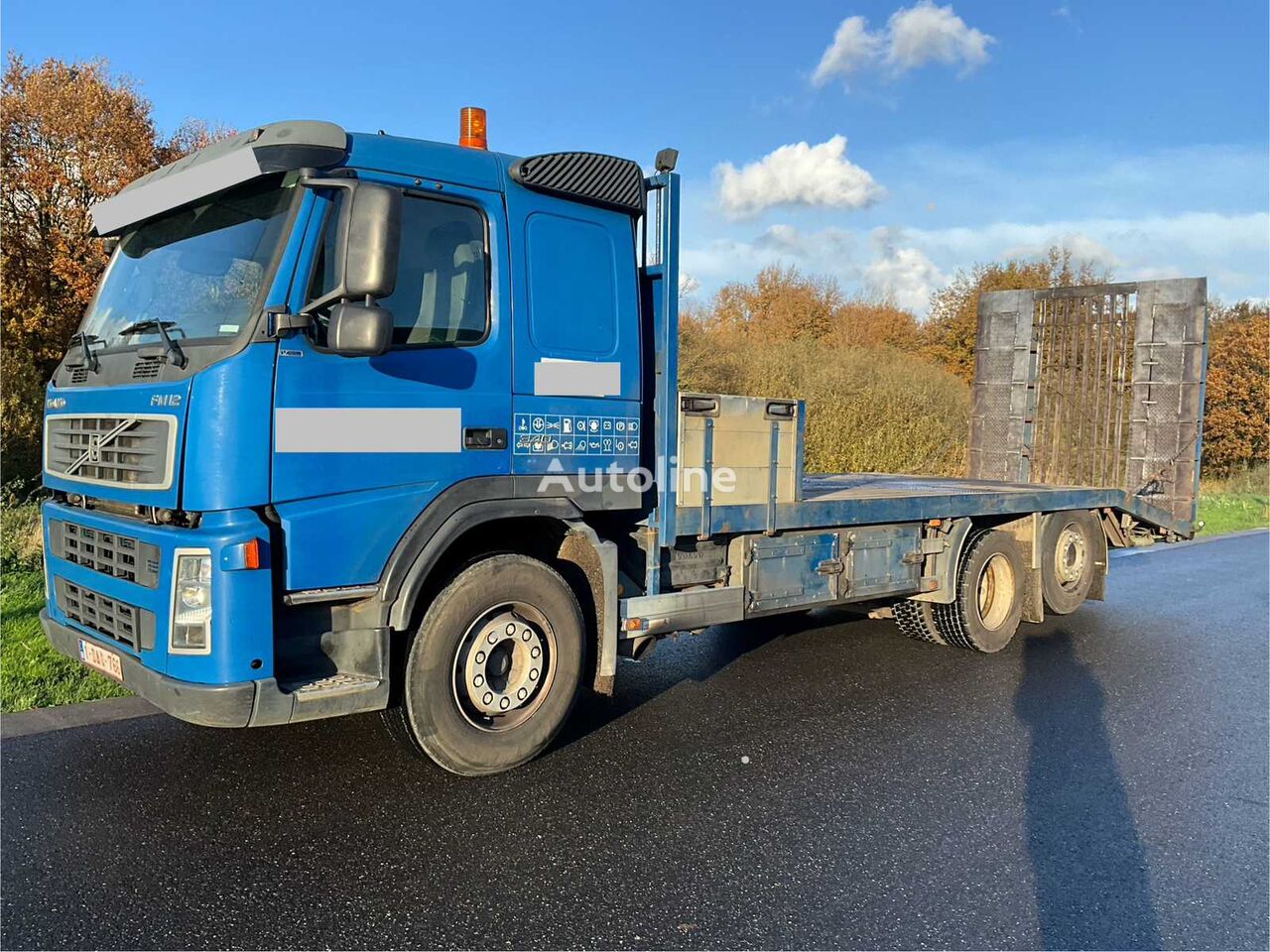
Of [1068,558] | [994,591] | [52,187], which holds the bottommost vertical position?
[994,591]

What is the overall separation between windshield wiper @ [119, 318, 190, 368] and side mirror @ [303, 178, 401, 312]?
0.59 meters

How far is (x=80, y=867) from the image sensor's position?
343 centimetres

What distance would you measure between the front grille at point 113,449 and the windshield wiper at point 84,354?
0.25 metres

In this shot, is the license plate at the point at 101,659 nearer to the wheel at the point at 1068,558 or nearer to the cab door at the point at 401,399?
the cab door at the point at 401,399

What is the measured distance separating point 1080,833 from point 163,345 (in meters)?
4.24

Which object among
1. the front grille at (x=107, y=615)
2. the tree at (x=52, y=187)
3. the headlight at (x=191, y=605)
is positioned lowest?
the front grille at (x=107, y=615)

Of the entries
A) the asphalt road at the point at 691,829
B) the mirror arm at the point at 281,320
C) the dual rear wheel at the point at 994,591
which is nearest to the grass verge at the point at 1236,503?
the dual rear wheel at the point at 994,591

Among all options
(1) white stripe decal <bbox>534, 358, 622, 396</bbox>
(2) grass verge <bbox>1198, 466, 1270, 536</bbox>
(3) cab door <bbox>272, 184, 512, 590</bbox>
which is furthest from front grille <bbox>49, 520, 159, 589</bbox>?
(2) grass verge <bbox>1198, 466, 1270, 536</bbox>

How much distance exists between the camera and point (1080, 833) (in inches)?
156

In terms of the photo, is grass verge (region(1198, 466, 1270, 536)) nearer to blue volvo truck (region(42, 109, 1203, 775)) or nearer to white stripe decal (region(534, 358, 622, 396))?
blue volvo truck (region(42, 109, 1203, 775))

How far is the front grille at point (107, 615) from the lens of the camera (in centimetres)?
377

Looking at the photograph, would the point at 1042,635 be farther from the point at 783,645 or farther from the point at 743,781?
the point at 743,781

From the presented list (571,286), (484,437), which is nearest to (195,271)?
(484,437)

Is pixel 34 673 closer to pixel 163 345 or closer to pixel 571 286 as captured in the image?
pixel 163 345
